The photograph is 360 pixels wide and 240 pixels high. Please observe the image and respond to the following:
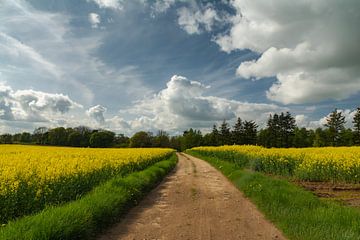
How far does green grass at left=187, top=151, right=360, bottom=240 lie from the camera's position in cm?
825

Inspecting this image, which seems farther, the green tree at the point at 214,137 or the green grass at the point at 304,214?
the green tree at the point at 214,137

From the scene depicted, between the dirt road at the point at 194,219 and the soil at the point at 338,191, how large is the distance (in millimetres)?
3029

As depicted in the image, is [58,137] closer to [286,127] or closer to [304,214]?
[286,127]

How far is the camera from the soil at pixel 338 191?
12.6 meters

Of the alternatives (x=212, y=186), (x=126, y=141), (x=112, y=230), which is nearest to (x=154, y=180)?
(x=212, y=186)

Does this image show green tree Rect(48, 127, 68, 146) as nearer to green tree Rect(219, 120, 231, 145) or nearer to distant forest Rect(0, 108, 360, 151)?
distant forest Rect(0, 108, 360, 151)

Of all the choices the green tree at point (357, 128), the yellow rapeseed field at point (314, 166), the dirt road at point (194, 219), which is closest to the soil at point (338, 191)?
the yellow rapeseed field at point (314, 166)

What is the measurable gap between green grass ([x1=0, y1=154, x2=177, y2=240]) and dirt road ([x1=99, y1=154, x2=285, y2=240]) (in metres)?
0.39

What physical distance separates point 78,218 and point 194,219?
3.47 metres

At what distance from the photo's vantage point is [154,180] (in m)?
19.6

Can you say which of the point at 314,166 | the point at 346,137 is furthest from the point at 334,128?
the point at 314,166

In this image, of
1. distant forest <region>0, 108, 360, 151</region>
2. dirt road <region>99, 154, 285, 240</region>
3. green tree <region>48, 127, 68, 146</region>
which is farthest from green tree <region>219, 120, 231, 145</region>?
dirt road <region>99, 154, 285, 240</region>

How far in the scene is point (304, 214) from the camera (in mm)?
9969

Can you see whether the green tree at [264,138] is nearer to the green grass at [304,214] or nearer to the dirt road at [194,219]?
the dirt road at [194,219]
